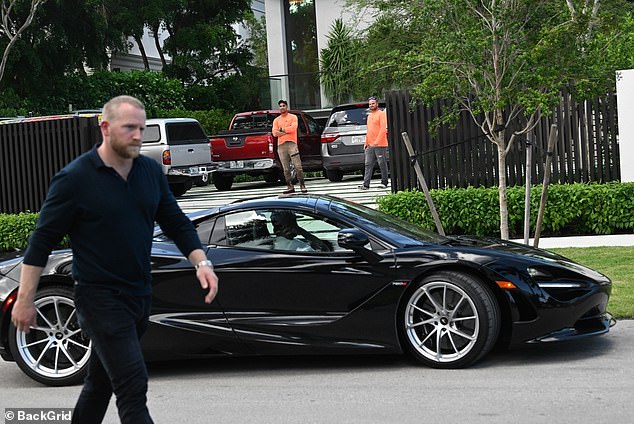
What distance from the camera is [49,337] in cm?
799

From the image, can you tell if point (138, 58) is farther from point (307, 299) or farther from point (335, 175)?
point (307, 299)

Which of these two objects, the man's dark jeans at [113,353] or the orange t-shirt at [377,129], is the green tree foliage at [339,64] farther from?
the man's dark jeans at [113,353]

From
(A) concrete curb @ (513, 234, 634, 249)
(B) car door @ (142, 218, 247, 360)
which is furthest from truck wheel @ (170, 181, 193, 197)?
(B) car door @ (142, 218, 247, 360)

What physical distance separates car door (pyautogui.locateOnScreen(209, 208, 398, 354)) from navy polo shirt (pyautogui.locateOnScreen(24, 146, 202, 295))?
2877 millimetres

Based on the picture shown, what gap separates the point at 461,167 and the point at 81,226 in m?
12.1

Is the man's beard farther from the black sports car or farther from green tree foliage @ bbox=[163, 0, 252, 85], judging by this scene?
green tree foliage @ bbox=[163, 0, 252, 85]

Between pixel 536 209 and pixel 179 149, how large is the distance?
10.8 meters

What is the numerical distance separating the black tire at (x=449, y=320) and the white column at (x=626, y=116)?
9022 millimetres

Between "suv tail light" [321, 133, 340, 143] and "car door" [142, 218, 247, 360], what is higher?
"suv tail light" [321, 133, 340, 143]

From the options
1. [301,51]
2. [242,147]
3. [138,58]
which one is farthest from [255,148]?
[138,58]

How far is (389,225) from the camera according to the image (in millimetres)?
8406

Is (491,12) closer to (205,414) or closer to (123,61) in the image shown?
(205,414)

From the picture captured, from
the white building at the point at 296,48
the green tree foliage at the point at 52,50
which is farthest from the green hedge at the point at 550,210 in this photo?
the green tree foliage at the point at 52,50

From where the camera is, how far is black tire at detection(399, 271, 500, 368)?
761 centimetres
